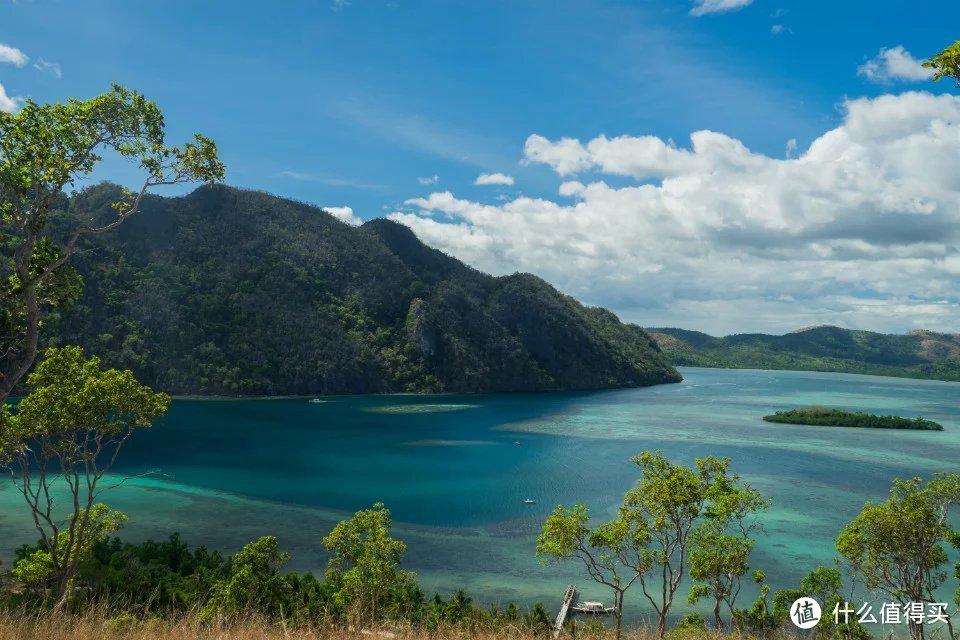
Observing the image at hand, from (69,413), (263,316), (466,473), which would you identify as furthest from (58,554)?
(263,316)

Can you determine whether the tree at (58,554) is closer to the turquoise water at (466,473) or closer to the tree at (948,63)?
the turquoise water at (466,473)

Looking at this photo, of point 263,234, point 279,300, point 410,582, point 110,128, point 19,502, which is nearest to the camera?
point 110,128

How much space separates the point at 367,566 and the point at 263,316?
146 metres

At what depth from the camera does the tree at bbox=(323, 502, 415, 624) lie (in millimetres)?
23688

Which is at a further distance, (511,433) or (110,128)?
(511,433)

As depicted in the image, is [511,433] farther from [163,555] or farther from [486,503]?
[163,555]

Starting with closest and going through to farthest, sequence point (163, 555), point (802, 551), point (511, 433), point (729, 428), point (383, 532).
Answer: point (383, 532) → point (163, 555) → point (802, 551) → point (511, 433) → point (729, 428)

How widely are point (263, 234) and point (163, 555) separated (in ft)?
551

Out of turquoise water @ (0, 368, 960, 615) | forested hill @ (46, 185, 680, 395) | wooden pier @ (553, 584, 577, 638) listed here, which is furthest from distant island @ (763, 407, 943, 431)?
wooden pier @ (553, 584, 577, 638)

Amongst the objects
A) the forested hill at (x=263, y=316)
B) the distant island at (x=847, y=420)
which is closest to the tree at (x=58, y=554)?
the forested hill at (x=263, y=316)

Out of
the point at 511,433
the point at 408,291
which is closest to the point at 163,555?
the point at 511,433

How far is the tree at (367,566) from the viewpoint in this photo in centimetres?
2369

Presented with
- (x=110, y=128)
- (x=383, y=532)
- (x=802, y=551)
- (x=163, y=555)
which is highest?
(x=110, y=128)

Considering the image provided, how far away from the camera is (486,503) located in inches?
2128
